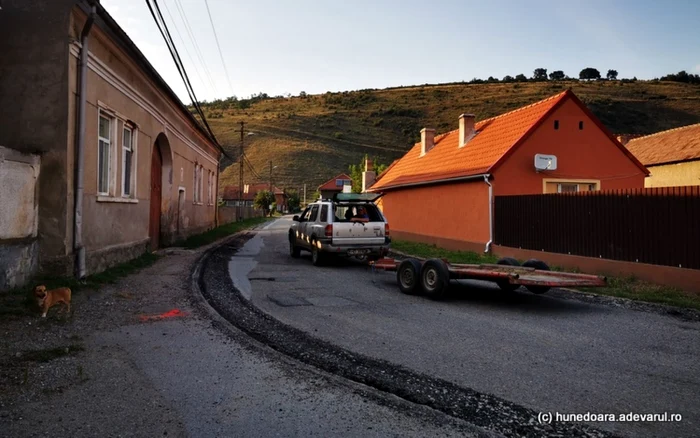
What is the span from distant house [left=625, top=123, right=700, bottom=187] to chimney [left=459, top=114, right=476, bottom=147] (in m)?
9.22

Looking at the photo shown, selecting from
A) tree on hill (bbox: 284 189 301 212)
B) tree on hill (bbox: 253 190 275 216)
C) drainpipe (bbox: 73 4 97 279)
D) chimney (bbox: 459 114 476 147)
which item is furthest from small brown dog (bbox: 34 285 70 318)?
tree on hill (bbox: 284 189 301 212)

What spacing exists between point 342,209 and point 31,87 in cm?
865

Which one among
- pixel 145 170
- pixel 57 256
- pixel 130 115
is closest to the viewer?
pixel 57 256

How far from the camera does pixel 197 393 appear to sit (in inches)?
173

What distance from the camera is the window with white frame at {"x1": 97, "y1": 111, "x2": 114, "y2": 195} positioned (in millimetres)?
10828

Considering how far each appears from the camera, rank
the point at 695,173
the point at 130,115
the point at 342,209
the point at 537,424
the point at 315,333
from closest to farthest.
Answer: the point at 537,424
the point at 315,333
the point at 130,115
the point at 342,209
the point at 695,173

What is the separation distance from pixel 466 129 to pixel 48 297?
18038 mm

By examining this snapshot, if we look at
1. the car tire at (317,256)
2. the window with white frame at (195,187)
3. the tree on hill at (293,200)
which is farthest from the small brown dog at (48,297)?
the tree on hill at (293,200)

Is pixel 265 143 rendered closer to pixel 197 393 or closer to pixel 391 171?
pixel 391 171

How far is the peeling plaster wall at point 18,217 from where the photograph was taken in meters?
7.70

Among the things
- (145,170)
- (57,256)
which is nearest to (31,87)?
(57,256)

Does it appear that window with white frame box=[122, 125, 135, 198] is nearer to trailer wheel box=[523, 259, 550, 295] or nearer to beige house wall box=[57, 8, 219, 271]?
beige house wall box=[57, 8, 219, 271]

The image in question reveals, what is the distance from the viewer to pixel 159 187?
17.0 m

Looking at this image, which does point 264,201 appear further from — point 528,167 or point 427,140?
point 528,167
